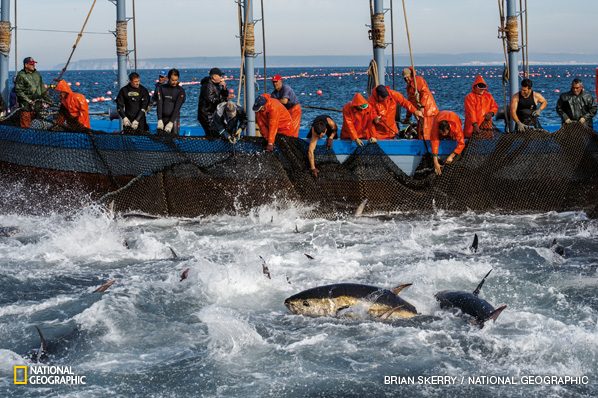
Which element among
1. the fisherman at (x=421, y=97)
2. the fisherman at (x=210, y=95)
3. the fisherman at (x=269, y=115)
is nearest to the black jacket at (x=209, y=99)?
the fisherman at (x=210, y=95)

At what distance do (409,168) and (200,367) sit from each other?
7456 mm

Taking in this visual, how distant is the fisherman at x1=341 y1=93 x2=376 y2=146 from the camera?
14688mm

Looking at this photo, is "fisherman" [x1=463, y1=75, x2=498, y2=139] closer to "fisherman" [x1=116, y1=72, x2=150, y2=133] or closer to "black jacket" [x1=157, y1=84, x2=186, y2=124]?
"black jacket" [x1=157, y1=84, x2=186, y2=124]

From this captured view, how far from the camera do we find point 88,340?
9.02 metres

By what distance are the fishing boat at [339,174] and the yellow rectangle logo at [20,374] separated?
6.97 meters

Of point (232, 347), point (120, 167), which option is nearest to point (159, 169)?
point (120, 167)

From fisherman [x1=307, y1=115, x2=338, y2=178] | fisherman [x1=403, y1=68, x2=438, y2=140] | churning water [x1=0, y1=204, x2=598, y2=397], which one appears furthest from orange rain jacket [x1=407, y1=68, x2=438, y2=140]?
churning water [x1=0, y1=204, x2=598, y2=397]

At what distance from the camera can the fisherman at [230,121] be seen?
14711 millimetres

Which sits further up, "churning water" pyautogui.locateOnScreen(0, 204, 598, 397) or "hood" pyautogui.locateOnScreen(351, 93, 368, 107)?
"hood" pyautogui.locateOnScreen(351, 93, 368, 107)

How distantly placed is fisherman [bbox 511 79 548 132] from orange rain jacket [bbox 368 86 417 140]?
176 cm

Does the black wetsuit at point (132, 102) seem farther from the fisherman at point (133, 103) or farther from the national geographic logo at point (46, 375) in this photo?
the national geographic logo at point (46, 375)

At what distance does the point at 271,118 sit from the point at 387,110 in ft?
7.00

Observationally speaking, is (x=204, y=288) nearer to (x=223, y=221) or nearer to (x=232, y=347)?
(x=232, y=347)

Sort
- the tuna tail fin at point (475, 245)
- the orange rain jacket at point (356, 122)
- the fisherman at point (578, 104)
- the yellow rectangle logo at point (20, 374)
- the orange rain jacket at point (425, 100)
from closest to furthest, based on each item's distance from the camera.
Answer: the yellow rectangle logo at point (20, 374), the tuna tail fin at point (475, 245), the orange rain jacket at point (356, 122), the orange rain jacket at point (425, 100), the fisherman at point (578, 104)
